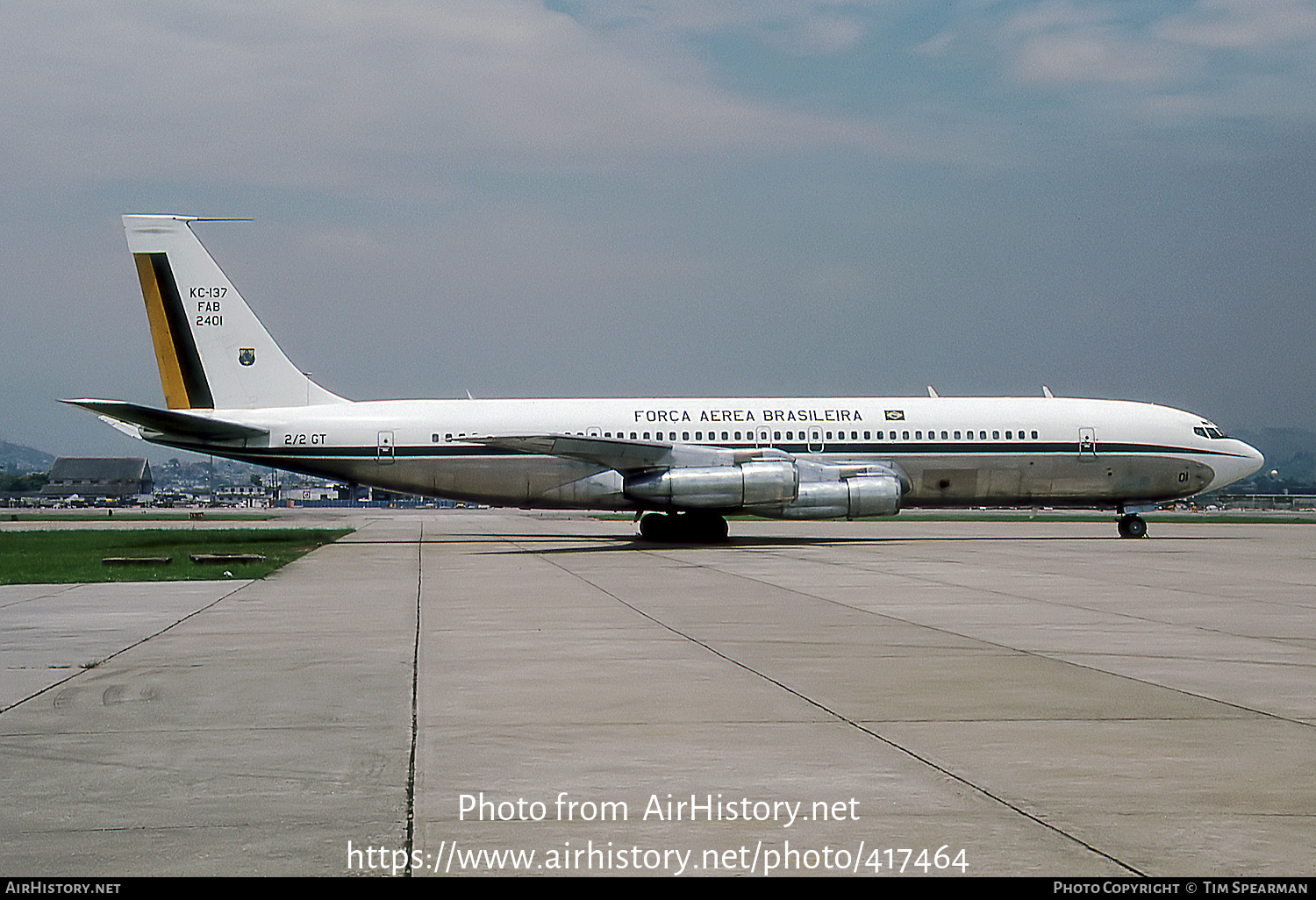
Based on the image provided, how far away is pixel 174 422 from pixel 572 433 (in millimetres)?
9053

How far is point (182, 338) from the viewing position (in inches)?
1224

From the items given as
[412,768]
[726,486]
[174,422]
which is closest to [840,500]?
[726,486]

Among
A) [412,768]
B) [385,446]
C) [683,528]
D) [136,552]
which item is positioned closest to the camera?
[412,768]

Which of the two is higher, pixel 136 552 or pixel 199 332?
pixel 199 332

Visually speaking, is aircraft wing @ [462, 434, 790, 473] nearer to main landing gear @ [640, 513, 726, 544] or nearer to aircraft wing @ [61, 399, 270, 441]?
main landing gear @ [640, 513, 726, 544]

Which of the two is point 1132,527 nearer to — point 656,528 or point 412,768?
point 656,528

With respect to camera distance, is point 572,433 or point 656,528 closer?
point 572,433

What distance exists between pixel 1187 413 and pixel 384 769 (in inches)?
1221

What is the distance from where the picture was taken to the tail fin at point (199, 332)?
1214 inches

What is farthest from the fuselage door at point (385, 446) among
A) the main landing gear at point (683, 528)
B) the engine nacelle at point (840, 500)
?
the engine nacelle at point (840, 500)

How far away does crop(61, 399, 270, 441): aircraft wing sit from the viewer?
26234 millimetres

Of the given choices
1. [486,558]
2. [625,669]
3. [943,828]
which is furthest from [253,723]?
[486,558]

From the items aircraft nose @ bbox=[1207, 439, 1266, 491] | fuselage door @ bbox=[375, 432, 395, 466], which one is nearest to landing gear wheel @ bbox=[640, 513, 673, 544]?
fuselage door @ bbox=[375, 432, 395, 466]
